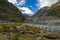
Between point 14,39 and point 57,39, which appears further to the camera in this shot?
point 57,39

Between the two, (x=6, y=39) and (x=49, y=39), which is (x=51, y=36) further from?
(x=6, y=39)

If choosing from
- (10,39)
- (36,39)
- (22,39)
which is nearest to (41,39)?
(36,39)

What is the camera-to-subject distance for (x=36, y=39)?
1863 inches

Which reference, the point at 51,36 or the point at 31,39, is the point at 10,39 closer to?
the point at 31,39

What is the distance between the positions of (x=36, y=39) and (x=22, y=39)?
11.2 ft

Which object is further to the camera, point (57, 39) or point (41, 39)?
point (57, 39)

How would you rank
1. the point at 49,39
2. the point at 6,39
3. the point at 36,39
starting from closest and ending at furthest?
the point at 6,39, the point at 36,39, the point at 49,39

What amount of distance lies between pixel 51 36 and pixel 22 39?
397 inches

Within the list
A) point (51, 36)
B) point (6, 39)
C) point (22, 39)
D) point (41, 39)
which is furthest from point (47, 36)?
point (6, 39)

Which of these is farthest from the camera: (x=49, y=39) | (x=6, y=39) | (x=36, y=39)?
(x=49, y=39)

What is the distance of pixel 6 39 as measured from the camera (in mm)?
43969

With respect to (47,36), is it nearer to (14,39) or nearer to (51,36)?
(51,36)

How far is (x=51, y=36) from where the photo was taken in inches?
2089

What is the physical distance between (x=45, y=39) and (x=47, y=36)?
3859 millimetres
